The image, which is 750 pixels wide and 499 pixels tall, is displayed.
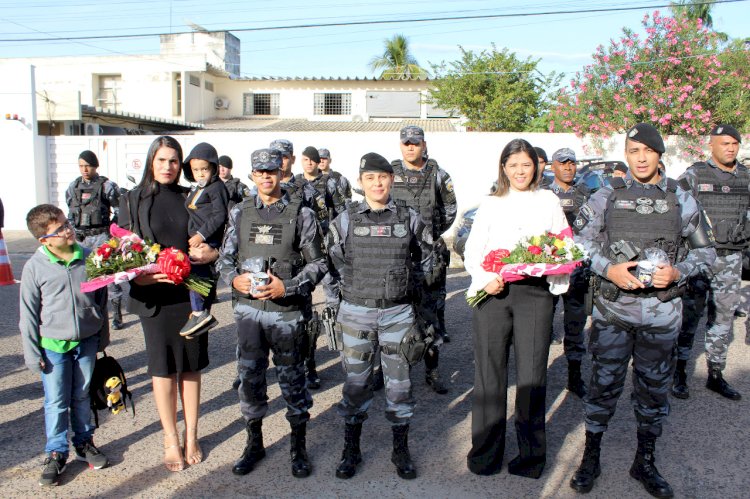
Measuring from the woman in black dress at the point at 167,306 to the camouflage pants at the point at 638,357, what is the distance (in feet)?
8.82

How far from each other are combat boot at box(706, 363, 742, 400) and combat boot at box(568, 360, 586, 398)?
3.84 feet

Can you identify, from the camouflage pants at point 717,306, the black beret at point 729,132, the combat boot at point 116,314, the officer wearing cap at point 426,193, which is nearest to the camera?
the black beret at point 729,132

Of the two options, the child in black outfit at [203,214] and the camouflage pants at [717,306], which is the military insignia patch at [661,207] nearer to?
the camouflage pants at [717,306]

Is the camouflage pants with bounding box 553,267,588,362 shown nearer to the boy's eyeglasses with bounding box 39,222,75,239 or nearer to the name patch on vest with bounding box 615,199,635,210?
the name patch on vest with bounding box 615,199,635,210

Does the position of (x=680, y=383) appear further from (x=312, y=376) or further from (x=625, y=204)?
(x=312, y=376)

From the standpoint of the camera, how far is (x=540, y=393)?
3908mm

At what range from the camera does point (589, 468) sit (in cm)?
385

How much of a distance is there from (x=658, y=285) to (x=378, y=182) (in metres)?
1.84

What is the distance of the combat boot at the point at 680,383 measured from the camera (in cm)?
529

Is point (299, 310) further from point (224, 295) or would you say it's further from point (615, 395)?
point (224, 295)

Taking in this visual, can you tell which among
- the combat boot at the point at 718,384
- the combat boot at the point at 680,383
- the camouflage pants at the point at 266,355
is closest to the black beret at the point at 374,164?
the camouflage pants at the point at 266,355

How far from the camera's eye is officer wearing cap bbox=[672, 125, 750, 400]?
17.4ft

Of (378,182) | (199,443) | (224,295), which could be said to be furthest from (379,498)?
(224,295)

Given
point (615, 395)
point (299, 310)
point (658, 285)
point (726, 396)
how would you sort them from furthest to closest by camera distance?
point (726, 396), point (299, 310), point (615, 395), point (658, 285)
